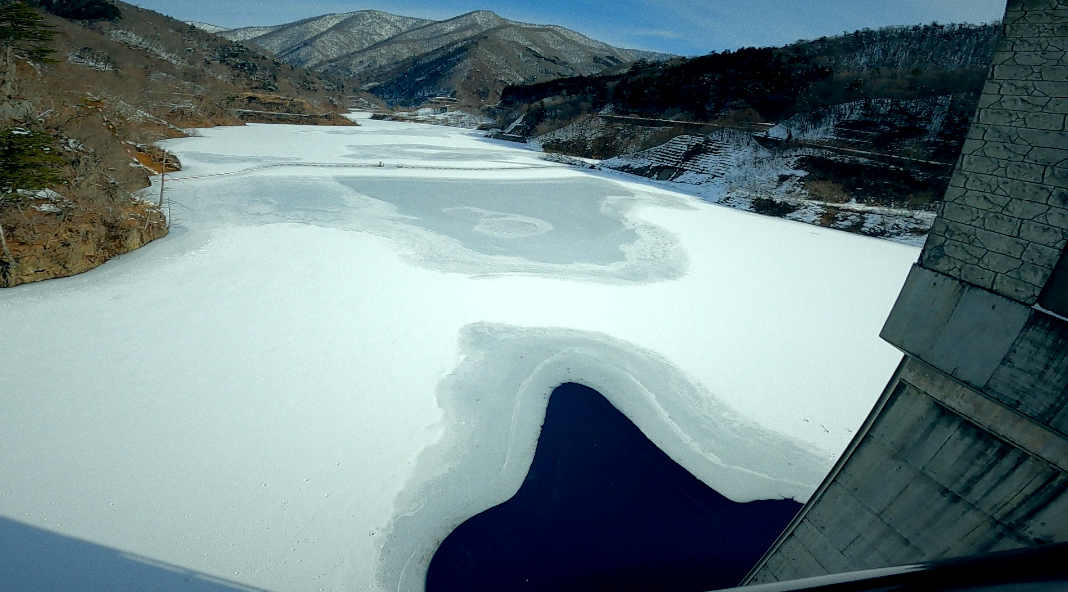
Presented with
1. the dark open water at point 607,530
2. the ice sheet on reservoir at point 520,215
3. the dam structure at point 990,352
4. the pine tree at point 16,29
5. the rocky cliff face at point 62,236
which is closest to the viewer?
the dam structure at point 990,352

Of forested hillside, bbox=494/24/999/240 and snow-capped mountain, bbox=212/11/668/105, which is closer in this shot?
forested hillside, bbox=494/24/999/240

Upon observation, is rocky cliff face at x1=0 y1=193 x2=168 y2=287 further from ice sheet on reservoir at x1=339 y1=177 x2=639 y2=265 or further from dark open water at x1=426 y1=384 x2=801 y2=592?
dark open water at x1=426 y1=384 x2=801 y2=592

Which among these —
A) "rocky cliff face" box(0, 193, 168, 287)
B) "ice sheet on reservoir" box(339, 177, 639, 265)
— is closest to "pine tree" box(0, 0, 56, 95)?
"rocky cliff face" box(0, 193, 168, 287)

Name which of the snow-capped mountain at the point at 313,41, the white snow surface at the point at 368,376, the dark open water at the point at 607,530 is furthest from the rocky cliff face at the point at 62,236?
the snow-capped mountain at the point at 313,41

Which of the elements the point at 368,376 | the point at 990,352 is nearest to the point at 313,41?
the point at 368,376

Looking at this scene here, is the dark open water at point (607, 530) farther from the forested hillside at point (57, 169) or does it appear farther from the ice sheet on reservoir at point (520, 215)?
the forested hillside at point (57, 169)

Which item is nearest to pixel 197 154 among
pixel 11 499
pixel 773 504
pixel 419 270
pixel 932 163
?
pixel 419 270
